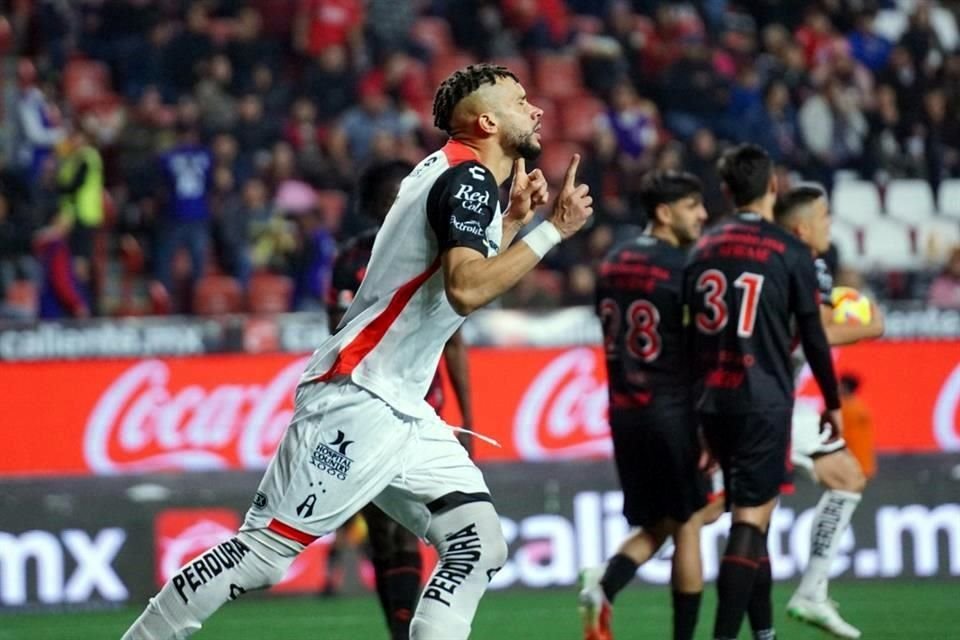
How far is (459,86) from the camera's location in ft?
22.3

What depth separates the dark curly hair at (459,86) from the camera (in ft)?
22.3

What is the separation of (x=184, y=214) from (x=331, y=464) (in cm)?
1256

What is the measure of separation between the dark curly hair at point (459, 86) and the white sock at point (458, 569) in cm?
139

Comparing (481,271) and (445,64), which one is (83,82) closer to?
(445,64)

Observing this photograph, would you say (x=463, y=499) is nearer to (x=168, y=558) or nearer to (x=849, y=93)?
(x=168, y=558)

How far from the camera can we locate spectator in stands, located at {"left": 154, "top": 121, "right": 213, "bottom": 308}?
18.7m

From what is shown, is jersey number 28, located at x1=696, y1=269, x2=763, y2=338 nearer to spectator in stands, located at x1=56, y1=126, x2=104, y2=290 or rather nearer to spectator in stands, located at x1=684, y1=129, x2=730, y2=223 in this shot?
spectator in stands, located at x1=684, y1=129, x2=730, y2=223

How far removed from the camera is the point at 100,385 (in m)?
16.4

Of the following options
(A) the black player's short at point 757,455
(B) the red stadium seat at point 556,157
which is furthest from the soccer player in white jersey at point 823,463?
(B) the red stadium seat at point 556,157

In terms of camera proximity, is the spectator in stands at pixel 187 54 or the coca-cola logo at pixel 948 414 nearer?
the coca-cola logo at pixel 948 414

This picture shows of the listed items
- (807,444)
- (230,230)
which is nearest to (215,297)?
(230,230)

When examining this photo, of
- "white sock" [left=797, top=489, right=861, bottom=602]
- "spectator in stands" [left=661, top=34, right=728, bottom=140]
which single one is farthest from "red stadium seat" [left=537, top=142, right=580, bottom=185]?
"white sock" [left=797, top=489, right=861, bottom=602]

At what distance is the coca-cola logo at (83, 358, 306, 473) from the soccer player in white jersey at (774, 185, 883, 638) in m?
6.91

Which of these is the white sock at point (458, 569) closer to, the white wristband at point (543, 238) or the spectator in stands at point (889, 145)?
the white wristband at point (543, 238)
